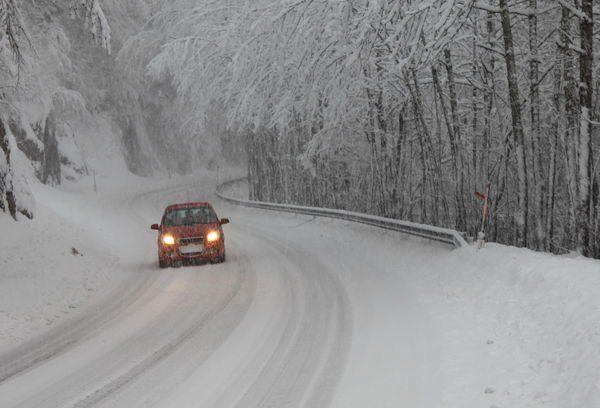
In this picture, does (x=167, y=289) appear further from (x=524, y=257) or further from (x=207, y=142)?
(x=207, y=142)

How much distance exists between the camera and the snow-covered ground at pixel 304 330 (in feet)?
17.9

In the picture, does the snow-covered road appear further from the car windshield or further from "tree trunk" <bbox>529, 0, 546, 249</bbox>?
"tree trunk" <bbox>529, 0, 546, 249</bbox>

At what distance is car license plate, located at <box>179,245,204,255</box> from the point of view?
13398mm

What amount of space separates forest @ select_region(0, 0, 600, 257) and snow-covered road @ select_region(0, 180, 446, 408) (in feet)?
12.0

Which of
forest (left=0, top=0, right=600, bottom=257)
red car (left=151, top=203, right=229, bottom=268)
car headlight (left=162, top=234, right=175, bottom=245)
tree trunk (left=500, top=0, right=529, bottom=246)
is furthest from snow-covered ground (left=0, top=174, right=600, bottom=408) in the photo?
forest (left=0, top=0, right=600, bottom=257)

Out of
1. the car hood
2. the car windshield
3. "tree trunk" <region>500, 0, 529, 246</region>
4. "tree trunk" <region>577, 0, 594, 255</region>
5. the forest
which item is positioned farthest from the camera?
the car windshield

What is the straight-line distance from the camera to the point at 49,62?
28078 mm

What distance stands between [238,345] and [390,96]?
12.5 m

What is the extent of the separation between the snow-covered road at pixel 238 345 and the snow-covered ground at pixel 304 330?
28 mm

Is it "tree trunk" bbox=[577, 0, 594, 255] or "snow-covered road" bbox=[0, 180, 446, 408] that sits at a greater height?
"tree trunk" bbox=[577, 0, 594, 255]

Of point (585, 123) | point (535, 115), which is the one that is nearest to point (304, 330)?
point (585, 123)

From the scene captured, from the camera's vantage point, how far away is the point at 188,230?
44.8ft

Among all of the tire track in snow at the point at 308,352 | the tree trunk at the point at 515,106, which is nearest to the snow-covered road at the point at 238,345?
the tire track in snow at the point at 308,352

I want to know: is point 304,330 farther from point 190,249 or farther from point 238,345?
point 190,249
